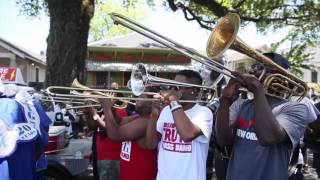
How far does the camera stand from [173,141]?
3.42 metres

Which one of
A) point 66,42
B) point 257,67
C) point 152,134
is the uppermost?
point 66,42

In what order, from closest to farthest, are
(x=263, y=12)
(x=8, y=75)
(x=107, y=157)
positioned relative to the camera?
(x=8, y=75) < (x=107, y=157) < (x=263, y=12)

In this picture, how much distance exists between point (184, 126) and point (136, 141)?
708 mm

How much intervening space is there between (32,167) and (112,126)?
0.70 meters

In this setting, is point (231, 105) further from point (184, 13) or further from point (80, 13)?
point (184, 13)

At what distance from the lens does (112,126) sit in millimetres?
3852

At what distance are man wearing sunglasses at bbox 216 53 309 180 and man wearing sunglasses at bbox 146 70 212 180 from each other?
160mm

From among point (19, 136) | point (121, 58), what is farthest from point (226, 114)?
point (121, 58)

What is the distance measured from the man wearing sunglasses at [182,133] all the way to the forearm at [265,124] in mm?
527

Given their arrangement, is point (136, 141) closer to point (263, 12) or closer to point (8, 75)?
point (8, 75)

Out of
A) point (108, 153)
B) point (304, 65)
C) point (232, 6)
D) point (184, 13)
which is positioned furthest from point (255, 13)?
point (108, 153)

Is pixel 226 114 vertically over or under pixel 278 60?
under

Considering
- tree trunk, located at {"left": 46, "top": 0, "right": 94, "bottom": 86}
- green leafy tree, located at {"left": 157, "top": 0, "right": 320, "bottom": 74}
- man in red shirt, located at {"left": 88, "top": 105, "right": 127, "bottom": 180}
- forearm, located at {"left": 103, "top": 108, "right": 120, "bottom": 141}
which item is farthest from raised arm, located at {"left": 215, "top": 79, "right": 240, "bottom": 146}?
green leafy tree, located at {"left": 157, "top": 0, "right": 320, "bottom": 74}

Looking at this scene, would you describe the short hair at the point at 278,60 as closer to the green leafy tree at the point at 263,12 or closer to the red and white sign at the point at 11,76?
the red and white sign at the point at 11,76
